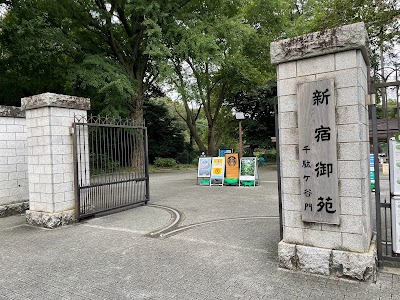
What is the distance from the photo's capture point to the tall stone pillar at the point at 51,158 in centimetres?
617

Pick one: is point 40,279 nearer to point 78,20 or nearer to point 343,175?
point 343,175

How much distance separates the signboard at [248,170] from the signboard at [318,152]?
7884 mm

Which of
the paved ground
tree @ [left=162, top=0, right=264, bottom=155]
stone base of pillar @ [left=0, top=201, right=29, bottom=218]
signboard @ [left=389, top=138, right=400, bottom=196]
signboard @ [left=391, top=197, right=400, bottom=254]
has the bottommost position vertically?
the paved ground

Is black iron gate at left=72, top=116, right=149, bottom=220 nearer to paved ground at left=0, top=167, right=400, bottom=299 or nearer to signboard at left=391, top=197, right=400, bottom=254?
paved ground at left=0, top=167, right=400, bottom=299

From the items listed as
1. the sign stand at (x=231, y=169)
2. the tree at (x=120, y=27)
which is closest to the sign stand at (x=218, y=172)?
the sign stand at (x=231, y=169)

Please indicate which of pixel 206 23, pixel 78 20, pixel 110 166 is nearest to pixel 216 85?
pixel 206 23

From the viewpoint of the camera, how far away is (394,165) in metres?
3.64

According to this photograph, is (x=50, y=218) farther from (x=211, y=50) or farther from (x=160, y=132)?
(x=160, y=132)

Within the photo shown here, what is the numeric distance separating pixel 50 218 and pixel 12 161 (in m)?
2.53

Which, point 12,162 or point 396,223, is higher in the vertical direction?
point 12,162

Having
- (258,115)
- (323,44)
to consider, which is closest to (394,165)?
(323,44)

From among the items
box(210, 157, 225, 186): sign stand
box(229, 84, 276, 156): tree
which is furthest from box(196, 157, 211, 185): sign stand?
box(229, 84, 276, 156): tree

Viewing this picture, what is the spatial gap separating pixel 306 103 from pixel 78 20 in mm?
15083

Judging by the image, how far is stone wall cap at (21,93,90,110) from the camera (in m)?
6.14
